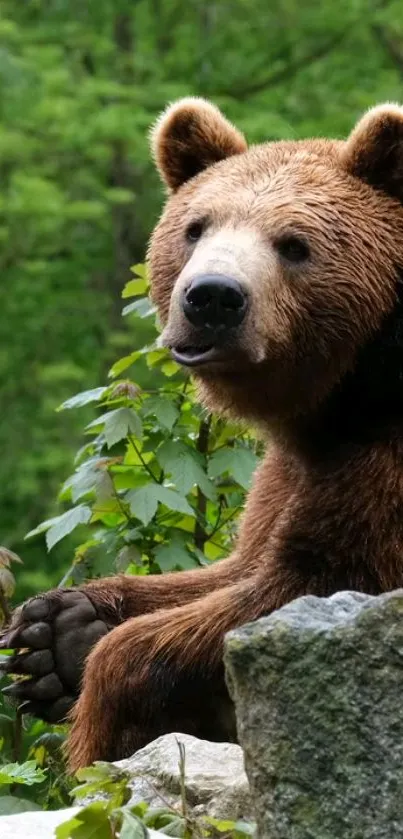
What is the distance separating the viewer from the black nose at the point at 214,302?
4785 millimetres

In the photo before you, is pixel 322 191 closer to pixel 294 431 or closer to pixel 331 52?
pixel 294 431

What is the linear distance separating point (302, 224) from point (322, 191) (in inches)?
6.6

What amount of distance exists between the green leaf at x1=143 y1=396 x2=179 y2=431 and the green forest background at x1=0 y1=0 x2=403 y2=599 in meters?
14.1

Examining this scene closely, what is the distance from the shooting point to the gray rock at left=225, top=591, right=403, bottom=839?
2922mm

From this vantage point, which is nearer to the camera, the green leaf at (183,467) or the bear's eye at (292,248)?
the bear's eye at (292,248)

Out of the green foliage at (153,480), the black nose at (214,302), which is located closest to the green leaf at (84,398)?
the green foliage at (153,480)

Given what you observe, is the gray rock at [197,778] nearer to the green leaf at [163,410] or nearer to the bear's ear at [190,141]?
the bear's ear at [190,141]

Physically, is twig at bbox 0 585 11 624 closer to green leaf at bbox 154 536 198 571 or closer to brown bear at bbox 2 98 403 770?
brown bear at bbox 2 98 403 770

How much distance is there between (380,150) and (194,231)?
0.65 meters

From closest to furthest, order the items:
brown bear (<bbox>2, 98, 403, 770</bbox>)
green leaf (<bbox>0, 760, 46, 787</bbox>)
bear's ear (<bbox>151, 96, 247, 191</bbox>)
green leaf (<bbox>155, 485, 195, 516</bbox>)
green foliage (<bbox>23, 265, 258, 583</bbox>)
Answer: green leaf (<bbox>0, 760, 46, 787</bbox>) → brown bear (<bbox>2, 98, 403, 770</bbox>) → bear's ear (<bbox>151, 96, 247, 191</bbox>) → green leaf (<bbox>155, 485, 195, 516</bbox>) → green foliage (<bbox>23, 265, 258, 583</bbox>)

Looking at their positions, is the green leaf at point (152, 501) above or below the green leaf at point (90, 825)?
below

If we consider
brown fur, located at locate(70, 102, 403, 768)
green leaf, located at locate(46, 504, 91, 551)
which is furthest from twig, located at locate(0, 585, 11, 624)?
brown fur, located at locate(70, 102, 403, 768)

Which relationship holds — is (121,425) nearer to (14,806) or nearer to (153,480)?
(153,480)

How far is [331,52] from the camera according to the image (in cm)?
2495
